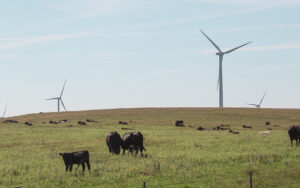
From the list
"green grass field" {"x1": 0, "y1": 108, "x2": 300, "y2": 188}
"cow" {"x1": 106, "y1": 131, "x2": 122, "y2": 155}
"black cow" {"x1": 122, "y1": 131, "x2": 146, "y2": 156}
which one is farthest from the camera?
"cow" {"x1": 106, "y1": 131, "x2": 122, "y2": 155}

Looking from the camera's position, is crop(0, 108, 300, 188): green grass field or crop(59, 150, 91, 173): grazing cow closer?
crop(0, 108, 300, 188): green grass field

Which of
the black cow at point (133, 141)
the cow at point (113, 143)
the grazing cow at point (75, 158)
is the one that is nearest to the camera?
the grazing cow at point (75, 158)

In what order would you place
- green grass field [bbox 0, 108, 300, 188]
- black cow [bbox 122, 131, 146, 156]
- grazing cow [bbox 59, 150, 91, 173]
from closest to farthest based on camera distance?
green grass field [bbox 0, 108, 300, 188]
grazing cow [bbox 59, 150, 91, 173]
black cow [bbox 122, 131, 146, 156]

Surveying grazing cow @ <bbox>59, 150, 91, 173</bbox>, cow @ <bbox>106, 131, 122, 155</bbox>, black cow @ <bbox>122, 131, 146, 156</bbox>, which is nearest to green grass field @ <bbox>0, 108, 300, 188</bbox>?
grazing cow @ <bbox>59, 150, 91, 173</bbox>

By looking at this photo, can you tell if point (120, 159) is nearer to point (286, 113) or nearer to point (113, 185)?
point (113, 185)

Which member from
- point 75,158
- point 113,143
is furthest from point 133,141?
point 75,158

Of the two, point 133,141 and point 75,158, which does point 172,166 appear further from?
point 133,141

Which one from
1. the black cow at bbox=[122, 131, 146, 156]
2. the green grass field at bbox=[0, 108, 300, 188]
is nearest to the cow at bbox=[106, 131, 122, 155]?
the black cow at bbox=[122, 131, 146, 156]

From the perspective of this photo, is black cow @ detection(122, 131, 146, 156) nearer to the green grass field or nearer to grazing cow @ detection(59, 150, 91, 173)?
the green grass field

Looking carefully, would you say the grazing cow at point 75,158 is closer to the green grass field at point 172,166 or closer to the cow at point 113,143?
the green grass field at point 172,166

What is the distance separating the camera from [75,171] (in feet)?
81.0

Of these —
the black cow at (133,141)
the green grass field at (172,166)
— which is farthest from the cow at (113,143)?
the green grass field at (172,166)

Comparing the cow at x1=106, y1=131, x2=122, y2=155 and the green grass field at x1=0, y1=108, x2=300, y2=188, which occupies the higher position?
the cow at x1=106, y1=131, x2=122, y2=155

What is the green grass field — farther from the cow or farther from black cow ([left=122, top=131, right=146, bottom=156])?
black cow ([left=122, top=131, right=146, bottom=156])
